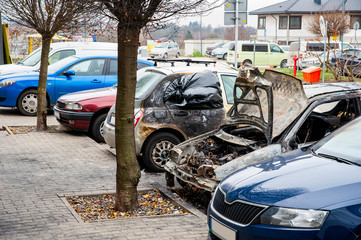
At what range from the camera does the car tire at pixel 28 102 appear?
14578mm

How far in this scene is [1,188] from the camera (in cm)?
732

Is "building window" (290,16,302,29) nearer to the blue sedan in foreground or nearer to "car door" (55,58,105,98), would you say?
"car door" (55,58,105,98)

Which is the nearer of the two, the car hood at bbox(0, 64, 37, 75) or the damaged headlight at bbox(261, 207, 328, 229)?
the damaged headlight at bbox(261, 207, 328, 229)

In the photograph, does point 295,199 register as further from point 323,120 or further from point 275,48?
point 275,48

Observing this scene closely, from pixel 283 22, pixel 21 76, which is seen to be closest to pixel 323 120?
pixel 21 76

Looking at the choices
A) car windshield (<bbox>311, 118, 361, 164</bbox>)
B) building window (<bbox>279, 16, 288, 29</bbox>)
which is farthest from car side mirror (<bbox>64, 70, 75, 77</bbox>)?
A: building window (<bbox>279, 16, 288, 29</bbox>)

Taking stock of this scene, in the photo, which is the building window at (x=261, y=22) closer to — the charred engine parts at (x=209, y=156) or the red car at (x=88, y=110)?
the red car at (x=88, y=110)

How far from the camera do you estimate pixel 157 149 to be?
8.79m

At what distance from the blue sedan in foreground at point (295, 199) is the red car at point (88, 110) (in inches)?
259

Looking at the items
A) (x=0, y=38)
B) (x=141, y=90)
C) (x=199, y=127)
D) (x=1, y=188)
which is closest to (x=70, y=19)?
(x=141, y=90)

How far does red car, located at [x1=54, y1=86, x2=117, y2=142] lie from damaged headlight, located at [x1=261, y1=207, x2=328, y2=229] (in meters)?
7.43

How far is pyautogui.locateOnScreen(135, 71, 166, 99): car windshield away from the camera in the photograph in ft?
30.1

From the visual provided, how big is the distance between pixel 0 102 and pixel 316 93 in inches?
399

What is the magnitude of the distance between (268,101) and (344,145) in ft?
5.31
